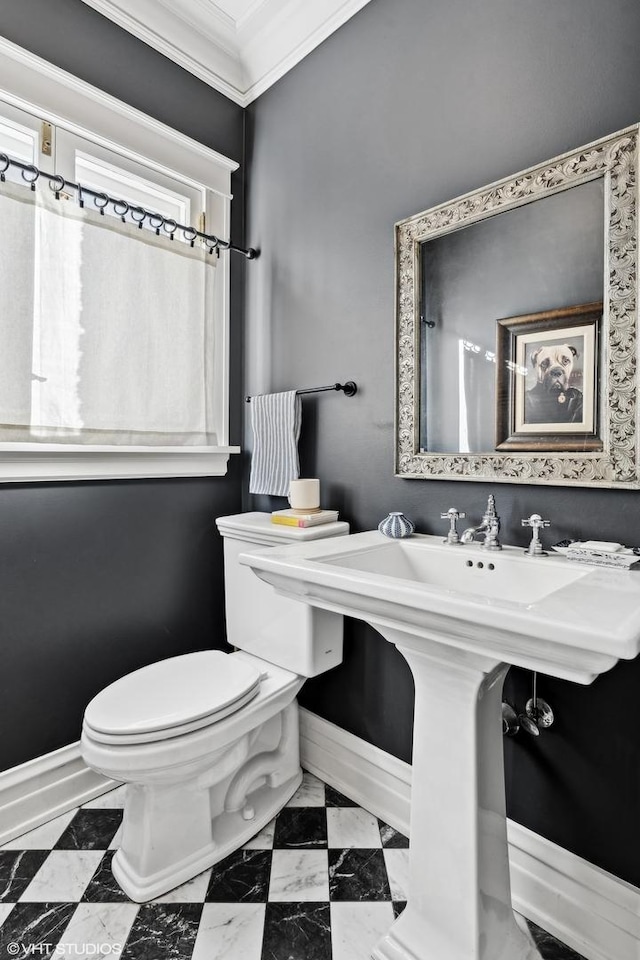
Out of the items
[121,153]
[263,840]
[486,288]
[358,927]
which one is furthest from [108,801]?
[121,153]

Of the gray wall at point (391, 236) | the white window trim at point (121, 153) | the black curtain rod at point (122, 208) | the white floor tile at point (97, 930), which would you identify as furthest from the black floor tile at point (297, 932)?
the black curtain rod at point (122, 208)

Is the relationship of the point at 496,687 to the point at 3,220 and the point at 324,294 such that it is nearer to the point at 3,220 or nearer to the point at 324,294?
the point at 324,294

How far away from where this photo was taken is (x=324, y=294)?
5.61ft

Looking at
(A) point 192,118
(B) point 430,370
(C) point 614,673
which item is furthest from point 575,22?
(C) point 614,673

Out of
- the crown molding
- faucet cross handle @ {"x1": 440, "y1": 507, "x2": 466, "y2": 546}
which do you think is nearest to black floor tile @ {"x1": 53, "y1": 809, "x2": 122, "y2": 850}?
faucet cross handle @ {"x1": 440, "y1": 507, "x2": 466, "y2": 546}

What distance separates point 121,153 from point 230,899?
2180 mm

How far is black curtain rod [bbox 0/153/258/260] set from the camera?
1371mm

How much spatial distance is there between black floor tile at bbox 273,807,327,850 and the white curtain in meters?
1.25

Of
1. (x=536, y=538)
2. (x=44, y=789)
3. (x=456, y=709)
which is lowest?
(x=44, y=789)

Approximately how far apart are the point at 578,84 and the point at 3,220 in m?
1.48

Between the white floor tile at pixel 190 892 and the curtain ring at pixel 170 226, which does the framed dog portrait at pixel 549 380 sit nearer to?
the curtain ring at pixel 170 226

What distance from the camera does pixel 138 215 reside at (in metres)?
1.69

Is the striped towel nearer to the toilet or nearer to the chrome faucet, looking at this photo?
the toilet

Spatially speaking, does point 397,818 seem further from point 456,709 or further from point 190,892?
point 456,709
